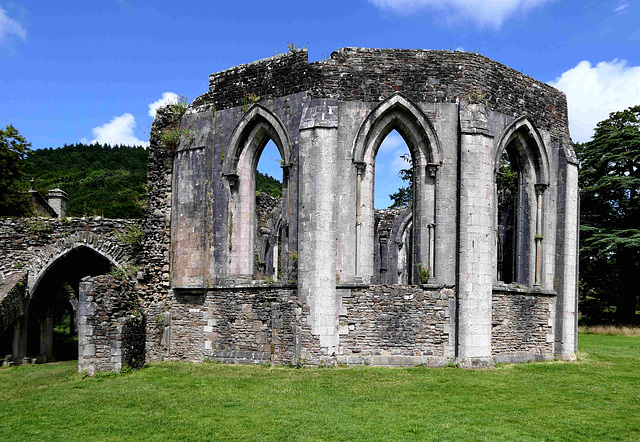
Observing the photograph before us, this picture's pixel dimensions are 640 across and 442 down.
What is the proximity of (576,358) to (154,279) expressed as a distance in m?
11.4

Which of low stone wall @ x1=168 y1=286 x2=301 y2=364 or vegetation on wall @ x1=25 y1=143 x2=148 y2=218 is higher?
vegetation on wall @ x1=25 y1=143 x2=148 y2=218

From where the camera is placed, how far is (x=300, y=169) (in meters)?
15.0

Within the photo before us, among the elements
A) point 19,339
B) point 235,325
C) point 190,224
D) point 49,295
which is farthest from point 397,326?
point 49,295

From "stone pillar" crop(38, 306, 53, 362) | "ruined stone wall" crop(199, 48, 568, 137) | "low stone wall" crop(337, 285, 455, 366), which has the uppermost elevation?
"ruined stone wall" crop(199, 48, 568, 137)

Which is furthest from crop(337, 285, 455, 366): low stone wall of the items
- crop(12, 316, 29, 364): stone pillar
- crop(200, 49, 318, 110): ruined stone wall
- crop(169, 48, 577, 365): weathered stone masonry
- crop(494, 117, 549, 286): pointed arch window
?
crop(12, 316, 29, 364): stone pillar

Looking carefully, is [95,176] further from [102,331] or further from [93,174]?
[102,331]

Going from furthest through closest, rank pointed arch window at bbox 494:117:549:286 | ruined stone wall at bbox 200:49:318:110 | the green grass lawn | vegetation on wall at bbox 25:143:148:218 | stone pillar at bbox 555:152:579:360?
vegetation on wall at bbox 25:143:148:218, stone pillar at bbox 555:152:579:360, pointed arch window at bbox 494:117:549:286, ruined stone wall at bbox 200:49:318:110, the green grass lawn

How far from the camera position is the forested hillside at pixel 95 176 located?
4859cm

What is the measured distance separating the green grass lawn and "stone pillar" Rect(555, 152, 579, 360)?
1471mm

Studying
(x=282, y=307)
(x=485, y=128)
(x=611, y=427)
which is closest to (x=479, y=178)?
(x=485, y=128)

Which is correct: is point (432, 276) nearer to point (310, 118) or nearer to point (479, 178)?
point (479, 178)

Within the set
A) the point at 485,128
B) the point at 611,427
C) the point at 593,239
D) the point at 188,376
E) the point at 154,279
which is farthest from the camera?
the point at 593,239

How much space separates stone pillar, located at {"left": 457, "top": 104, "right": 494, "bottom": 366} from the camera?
1448 centimetres

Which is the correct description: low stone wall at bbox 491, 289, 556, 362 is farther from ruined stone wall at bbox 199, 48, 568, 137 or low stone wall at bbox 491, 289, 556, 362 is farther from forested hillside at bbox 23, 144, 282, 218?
forested hillside at bbox 23, 144, 282, 218
